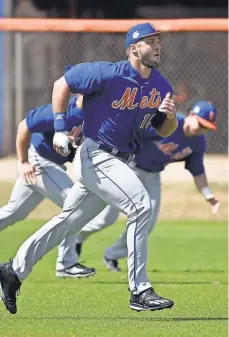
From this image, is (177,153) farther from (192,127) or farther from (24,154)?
(24,154)

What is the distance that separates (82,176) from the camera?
8469 millimetres

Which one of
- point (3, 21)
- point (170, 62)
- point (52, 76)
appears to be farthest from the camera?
point (52, 76)

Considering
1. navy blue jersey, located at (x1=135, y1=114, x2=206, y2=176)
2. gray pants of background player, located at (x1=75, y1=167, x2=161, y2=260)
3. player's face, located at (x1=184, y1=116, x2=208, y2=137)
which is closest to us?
player's face, located at (x1=184, y1=116, x2=208, y2=137)

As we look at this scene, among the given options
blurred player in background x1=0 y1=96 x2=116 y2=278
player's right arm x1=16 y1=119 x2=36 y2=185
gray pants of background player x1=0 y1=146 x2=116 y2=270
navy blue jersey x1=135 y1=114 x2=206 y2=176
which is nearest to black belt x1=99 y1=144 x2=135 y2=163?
player's right arm x1=16 y1=119 x2=36 y2=185

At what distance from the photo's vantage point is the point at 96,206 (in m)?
8.57

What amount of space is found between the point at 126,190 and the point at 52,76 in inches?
465

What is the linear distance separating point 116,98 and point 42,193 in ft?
9.29

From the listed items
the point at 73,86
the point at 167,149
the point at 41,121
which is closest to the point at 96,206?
the point at 73,86

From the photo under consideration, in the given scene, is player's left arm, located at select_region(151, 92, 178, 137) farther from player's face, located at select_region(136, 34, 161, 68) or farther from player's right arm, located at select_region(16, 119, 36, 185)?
player's right arm, located at select_region(16, 119, 36, 185)

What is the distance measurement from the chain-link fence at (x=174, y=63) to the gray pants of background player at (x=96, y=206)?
9273 millimetres

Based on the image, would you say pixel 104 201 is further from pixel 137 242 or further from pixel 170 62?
pixel 170 62

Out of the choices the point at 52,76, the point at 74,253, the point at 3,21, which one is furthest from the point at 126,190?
the point at 52,76

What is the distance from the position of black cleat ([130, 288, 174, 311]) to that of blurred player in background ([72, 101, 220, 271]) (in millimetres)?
3109

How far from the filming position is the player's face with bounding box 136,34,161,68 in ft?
27.3
